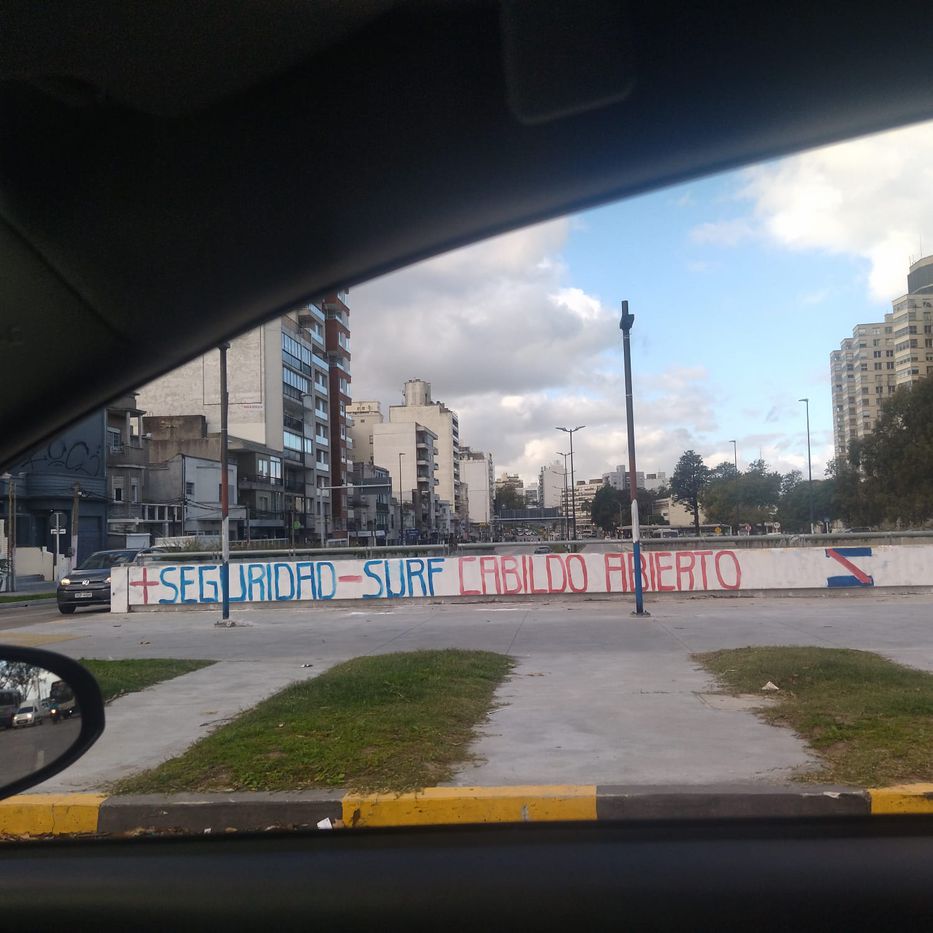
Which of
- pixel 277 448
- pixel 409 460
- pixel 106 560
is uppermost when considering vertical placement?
pixel 409 460

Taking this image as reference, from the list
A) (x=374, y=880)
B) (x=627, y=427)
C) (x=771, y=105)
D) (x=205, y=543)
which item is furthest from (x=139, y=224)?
(x=205, y=543)

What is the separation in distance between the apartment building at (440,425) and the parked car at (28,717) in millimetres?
113115

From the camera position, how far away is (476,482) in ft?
537

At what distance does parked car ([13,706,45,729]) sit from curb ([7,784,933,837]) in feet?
8.65

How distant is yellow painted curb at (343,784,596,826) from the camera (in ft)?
15.6

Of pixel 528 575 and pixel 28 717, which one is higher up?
pixel 28 717

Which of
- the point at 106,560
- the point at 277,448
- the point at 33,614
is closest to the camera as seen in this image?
the point at 33,614

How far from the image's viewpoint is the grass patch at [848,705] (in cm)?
521

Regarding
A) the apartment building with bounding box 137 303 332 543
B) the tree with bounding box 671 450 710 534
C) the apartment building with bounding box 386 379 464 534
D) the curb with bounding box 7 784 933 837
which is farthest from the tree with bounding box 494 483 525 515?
the curb with bounding box 7 784 933 837

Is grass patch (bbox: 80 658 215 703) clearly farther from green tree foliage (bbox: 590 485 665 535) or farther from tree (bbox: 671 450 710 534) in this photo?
green tree foliage (bbox: 590 485 665 535)

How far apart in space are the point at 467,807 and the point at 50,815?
2.31 metres

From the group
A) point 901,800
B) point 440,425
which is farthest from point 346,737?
point 440,425

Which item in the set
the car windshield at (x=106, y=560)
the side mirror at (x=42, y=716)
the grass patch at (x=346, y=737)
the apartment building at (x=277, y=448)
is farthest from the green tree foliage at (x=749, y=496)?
the side mirror at (x=42, y=716)

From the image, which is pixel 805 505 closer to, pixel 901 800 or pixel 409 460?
pixel 901 800
